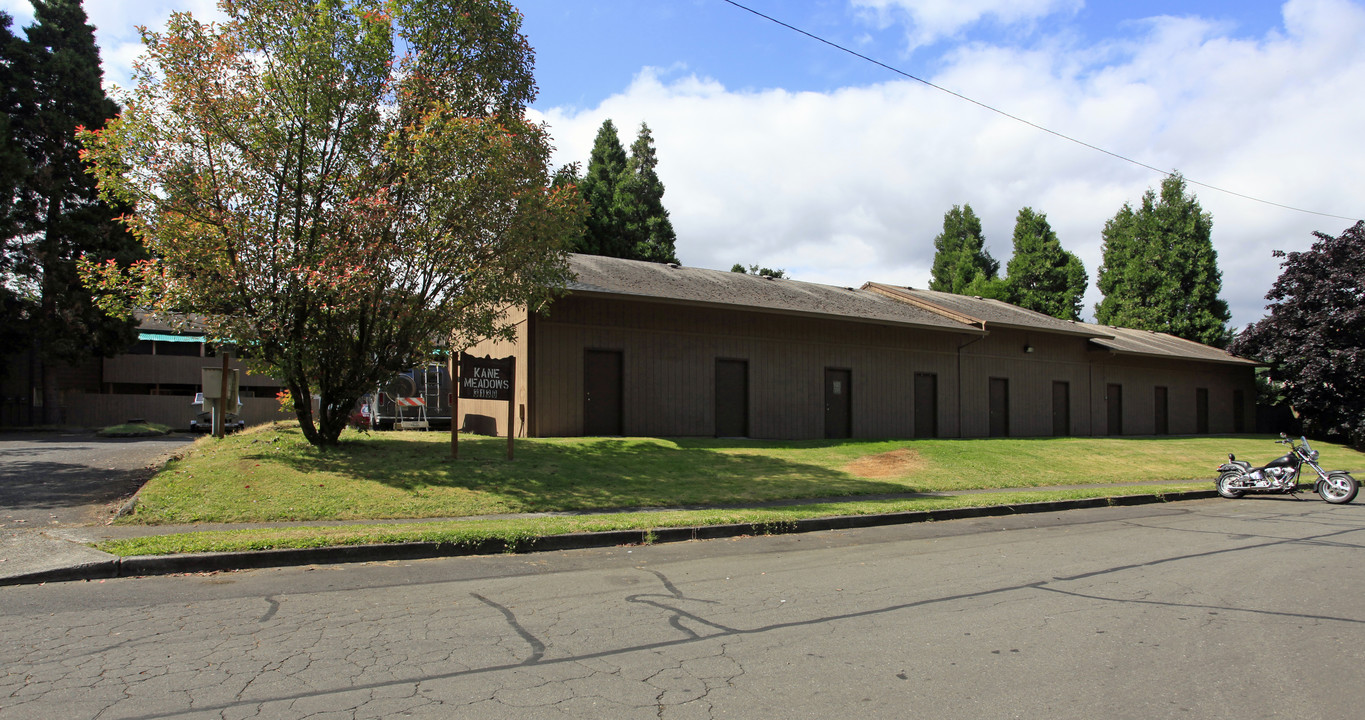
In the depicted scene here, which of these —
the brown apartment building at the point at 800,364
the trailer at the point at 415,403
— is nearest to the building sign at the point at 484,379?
the brown apartment building at the point at 800,364

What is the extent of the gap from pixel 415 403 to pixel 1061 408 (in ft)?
75.2

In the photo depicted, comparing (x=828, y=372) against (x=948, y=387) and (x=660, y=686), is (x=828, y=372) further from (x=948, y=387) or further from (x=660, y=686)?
(x=660, y=686)

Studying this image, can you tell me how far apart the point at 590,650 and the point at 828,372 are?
18135 millimetres

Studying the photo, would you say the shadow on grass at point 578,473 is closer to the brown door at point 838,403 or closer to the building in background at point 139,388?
the brown door at point 838,403

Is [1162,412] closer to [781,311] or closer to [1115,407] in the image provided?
[1115,407]

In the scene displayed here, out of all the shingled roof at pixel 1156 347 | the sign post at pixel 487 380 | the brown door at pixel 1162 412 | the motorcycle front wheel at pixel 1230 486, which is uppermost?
the shingled roof at pixel 1156 347

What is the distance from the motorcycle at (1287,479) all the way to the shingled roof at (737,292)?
934 centimetres

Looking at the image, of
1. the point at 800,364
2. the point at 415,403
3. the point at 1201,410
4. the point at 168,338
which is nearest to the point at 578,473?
the point at 415,403

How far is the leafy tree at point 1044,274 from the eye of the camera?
54.2m

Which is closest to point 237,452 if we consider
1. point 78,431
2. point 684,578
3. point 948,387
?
A: point 684,578

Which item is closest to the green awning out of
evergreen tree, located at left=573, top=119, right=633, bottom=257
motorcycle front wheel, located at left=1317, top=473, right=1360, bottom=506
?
evergreen tree, located at left=573, top=119, right=633, bottom=257

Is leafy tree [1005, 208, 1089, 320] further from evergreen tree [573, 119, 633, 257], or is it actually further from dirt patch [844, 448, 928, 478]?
dirt patch [844, 448, 928, 478]

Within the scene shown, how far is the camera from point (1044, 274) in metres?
54.5

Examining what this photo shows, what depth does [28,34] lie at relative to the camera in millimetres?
31750
